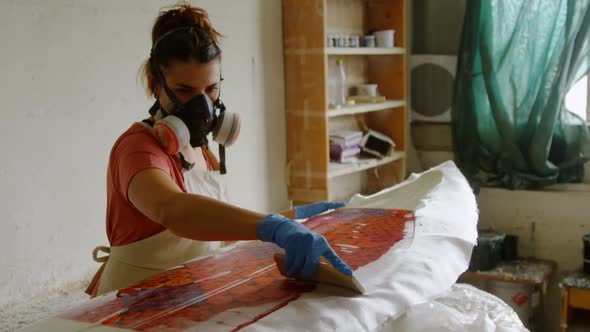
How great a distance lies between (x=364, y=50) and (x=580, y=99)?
4.35ft

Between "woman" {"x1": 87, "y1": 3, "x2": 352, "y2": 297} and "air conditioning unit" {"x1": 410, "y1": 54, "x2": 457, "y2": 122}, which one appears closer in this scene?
"woman" {"x1": 87, "y1": 3, "x2": 352, "y2": 297}

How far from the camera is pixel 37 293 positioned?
6.54 ft

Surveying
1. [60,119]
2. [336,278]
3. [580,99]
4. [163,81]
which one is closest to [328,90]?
[580,99]

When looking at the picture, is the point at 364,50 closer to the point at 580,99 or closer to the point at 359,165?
the point at 359,165

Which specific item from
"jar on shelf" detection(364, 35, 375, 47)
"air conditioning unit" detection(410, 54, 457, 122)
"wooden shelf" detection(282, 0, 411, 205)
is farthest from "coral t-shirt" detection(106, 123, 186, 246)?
"air conditioning unit" detection(410, 54, 457, 122)

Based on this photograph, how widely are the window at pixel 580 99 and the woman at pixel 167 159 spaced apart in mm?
2613

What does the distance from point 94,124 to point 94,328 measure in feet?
4.16

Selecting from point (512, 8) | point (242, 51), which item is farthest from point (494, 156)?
point (242, 51)

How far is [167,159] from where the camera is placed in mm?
1396

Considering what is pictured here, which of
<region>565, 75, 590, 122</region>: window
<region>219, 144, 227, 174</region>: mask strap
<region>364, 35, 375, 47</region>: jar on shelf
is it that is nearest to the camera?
<region>219, 144, 227, 174</region>: mask strap

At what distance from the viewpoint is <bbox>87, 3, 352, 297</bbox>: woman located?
1.22 m

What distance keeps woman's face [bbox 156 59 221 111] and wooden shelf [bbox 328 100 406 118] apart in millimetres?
1557

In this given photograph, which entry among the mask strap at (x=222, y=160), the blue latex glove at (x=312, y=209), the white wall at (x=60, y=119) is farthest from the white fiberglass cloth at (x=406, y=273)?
the white wall at (x=60, y=119)

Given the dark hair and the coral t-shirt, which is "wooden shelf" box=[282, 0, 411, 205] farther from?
the coral t-shirt
